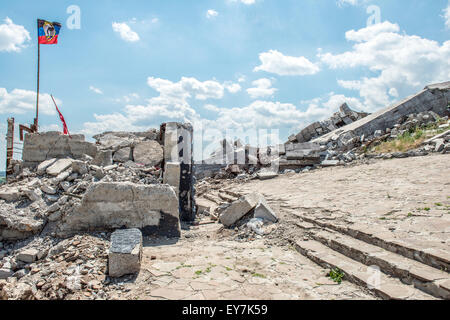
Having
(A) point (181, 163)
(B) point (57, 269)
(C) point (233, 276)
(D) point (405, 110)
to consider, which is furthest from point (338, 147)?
(B) point (57, 269)

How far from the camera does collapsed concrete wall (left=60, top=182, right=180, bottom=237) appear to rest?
477 centimetres

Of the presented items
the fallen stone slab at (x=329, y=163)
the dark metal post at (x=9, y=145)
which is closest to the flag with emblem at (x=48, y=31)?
the dark metal post at (x=9, y=145)

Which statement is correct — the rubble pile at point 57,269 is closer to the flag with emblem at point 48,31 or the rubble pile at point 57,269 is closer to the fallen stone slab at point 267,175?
the fallen stone slab at point 267,175

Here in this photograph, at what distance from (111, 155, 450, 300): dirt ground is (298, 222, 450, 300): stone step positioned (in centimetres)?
37

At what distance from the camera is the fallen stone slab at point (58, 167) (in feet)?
20.9

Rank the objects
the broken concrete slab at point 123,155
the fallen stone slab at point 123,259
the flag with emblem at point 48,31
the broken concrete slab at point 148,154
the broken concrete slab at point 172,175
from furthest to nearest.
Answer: the flag with emblem at point 48,31 < the broken concrete slab at point 148,154 < the broken concrete slab at point 123,155 < the broken concrete slab at point 172,175 < the fallen stone slab at point 123,259

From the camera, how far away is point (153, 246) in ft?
15.2

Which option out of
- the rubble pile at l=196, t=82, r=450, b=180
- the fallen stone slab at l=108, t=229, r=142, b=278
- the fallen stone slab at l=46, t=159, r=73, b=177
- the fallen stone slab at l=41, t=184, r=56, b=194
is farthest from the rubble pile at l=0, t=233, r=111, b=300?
the rubble pile at l=196, t=82, r=450, b=180

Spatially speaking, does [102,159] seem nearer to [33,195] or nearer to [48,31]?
[33,195]

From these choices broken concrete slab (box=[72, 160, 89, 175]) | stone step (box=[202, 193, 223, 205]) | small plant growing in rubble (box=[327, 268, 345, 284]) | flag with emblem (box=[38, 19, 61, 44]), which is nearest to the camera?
small plant growing in rubble (box=[327, 268, 345, 284])

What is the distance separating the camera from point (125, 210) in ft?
16.2

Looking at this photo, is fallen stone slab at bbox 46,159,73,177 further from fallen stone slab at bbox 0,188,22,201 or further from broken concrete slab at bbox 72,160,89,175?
fallen stone slab at bbox 0,188,22,201

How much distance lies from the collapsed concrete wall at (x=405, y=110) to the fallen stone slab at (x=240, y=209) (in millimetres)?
7665
